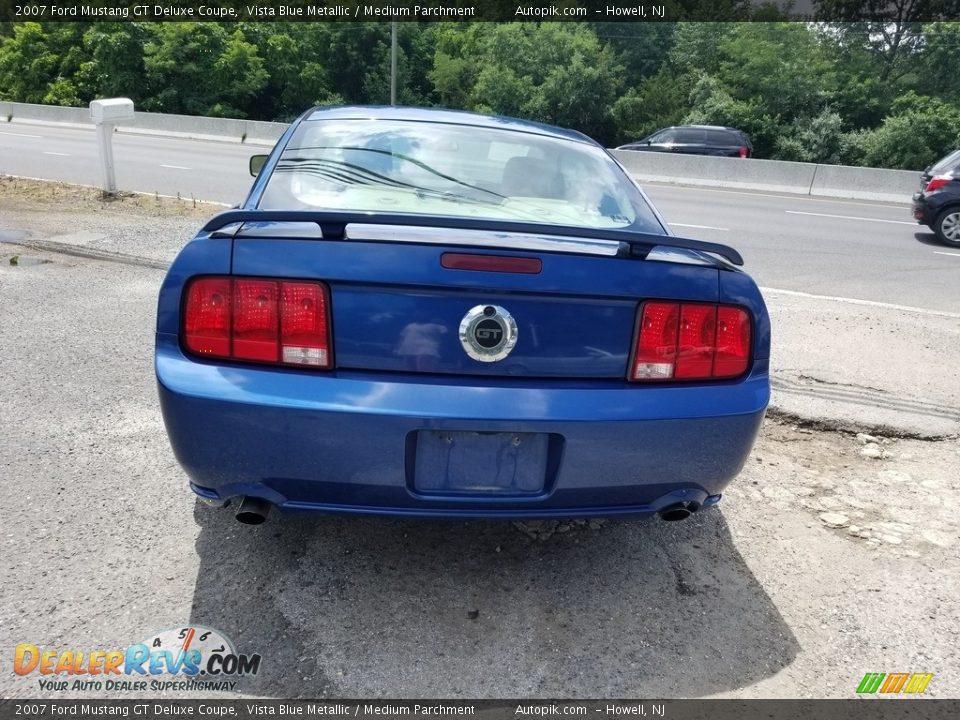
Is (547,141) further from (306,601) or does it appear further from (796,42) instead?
(796,42)

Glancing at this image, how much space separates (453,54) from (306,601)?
54.7 metres

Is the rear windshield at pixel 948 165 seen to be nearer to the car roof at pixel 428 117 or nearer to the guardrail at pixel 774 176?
the guardrail at pixel 774 176

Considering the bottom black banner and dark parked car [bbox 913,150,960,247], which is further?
dark parked car [bbox 913,150,960,247]

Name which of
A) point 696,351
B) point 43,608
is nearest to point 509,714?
point 696,351

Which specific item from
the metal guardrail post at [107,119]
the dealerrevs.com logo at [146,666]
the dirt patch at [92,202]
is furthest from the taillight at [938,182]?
the dealerrevs.com logo at [146,666]

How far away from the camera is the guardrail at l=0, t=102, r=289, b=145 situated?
27.4 meters

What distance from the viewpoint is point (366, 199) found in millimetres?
2885

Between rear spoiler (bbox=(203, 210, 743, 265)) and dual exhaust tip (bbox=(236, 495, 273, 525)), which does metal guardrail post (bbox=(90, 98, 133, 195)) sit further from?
dual exhaust tip (bbox=(236, 495, 273, 525))

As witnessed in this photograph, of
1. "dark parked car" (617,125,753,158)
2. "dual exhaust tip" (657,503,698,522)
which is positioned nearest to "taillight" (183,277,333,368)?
"dual exhaust tip" (657,503,698,522)

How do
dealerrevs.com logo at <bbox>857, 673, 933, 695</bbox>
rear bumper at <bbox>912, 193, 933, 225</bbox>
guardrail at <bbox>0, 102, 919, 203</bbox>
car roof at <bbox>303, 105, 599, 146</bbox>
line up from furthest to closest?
guardrail at <bbox>0, 102, 919, 203</bbox> < rear bumper at <bbox>912, 193, 933, 225</bbox> < car roof at <bbox>303, 105, 599, 146</bbox> < dealerrevs.com logo at <bbox>857, 673, 933, 695</bbox>

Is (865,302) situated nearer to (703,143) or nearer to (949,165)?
(949,165)

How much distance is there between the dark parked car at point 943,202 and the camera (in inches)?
474

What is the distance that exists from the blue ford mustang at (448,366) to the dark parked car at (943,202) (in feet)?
38.4

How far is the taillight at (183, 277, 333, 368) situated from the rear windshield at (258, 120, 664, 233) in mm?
594
